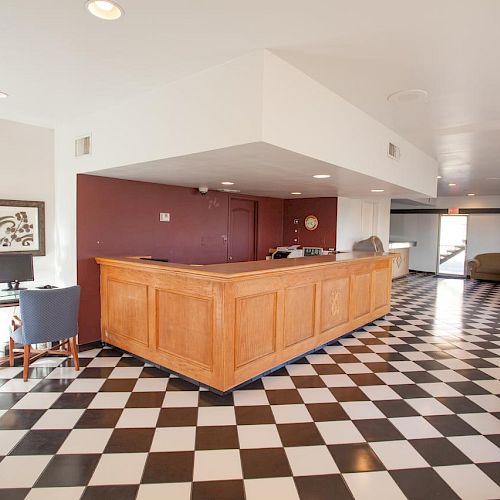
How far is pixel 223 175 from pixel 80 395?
264 cm

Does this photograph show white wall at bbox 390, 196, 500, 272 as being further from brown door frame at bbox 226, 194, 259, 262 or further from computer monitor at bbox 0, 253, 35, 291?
computer monitor at bbox 0, 253, 35, 291

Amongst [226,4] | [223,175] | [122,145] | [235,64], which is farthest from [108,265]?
[226,4]

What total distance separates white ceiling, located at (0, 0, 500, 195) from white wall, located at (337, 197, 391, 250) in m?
3.53

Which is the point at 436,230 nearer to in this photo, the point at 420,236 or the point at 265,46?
the point at 420,236

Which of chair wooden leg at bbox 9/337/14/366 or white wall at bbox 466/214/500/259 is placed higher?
white wall at bbox 466/214/500/259

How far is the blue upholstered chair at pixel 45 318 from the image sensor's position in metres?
3.19

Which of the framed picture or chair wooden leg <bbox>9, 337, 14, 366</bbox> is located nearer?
chair wooden leg <bbox>9, 337, 14, 366</bbox>

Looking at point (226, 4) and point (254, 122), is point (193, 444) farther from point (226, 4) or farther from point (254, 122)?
point (226, 4)

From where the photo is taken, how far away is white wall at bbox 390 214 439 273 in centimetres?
1162

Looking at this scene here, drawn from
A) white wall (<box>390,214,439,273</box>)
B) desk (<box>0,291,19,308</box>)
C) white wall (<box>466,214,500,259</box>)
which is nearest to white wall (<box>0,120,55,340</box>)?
desk (<box>0,291,19,308</box>)

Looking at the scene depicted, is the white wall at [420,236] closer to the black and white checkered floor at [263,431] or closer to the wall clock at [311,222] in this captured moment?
the wall clock at [311,222]

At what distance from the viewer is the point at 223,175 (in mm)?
4160

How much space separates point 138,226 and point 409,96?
133 inches

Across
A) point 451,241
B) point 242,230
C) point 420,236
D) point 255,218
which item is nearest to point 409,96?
point 242,230
